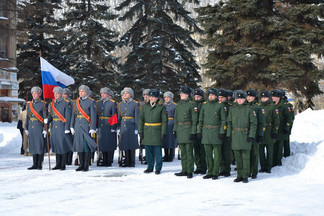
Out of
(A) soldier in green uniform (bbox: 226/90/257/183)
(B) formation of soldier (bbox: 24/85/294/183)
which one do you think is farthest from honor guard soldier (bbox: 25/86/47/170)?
(A) soldier in green uniform (bbox: 226/90/257/183)

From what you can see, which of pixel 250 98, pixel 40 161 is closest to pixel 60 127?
pixel 40 161

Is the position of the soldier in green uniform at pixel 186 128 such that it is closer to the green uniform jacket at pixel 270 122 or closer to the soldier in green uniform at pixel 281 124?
the green uniform jacket at pixel 270 122

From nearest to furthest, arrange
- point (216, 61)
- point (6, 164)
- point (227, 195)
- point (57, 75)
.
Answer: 1. point (227, 195)
2. point (57, 75)
3. point (6, 164)
4. point (216, 61)

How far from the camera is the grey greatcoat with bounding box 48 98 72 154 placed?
11.1 meters

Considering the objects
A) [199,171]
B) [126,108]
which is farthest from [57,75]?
[199,171]

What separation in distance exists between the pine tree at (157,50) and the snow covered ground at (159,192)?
55.8 feet

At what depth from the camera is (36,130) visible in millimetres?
11352

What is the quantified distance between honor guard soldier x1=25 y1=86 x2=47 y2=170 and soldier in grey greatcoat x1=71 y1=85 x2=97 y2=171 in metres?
0.96

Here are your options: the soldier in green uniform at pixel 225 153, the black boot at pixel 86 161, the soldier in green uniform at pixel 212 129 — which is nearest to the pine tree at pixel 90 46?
the black boot at pixel 86 161

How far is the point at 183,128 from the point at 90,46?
23.2m

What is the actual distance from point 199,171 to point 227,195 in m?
2.96

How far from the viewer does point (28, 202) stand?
22.8ft

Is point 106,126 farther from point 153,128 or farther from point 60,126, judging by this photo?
point 153,128

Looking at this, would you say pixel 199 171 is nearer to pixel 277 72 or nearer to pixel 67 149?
pixel 67 149
